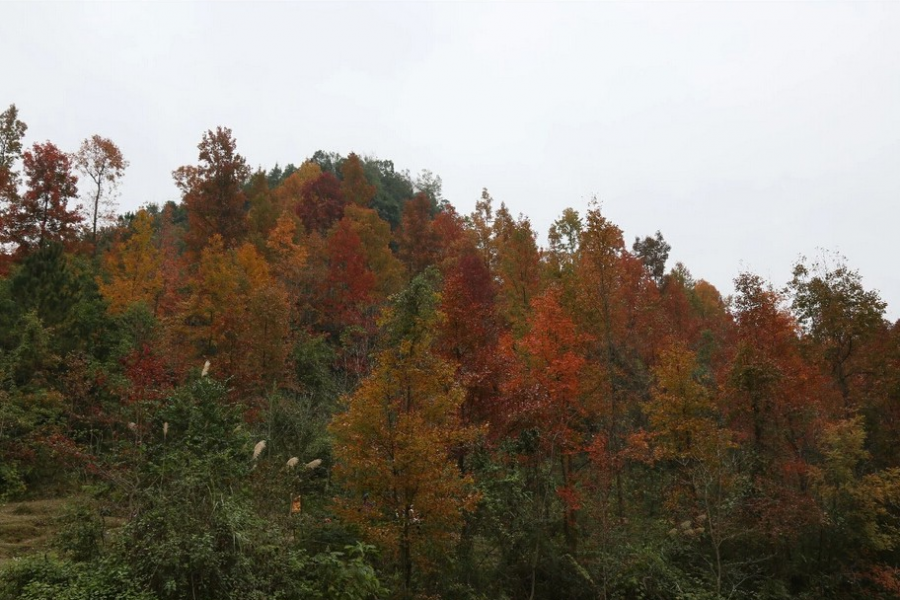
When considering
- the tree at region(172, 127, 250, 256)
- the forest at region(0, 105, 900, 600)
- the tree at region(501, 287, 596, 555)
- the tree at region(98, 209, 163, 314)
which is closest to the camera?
the forest at region(0, 105, 900, 600)

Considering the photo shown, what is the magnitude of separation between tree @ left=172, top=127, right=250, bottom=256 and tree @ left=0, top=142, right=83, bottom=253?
5.94m

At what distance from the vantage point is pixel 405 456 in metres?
12.9

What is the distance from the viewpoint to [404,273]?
3816cm

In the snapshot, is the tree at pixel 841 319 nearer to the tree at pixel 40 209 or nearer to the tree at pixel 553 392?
the tree at pixel 553 392

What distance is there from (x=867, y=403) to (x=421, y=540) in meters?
17.7

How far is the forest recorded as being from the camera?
39.7 feet

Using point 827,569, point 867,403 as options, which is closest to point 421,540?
point 827,569

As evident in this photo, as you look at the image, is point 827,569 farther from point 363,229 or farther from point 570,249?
point 363,229

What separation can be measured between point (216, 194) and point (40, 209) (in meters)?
8.23

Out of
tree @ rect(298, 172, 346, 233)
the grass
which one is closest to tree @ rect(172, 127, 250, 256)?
tree @ rect(298, 172, 346, 233)

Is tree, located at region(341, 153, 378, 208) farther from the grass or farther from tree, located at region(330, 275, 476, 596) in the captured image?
tree, located at region(330, 275, 476, 596)

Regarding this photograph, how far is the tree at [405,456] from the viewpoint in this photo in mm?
12953

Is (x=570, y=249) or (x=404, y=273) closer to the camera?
(x=570, y=249)

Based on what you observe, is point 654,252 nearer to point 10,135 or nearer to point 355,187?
point 355,187
